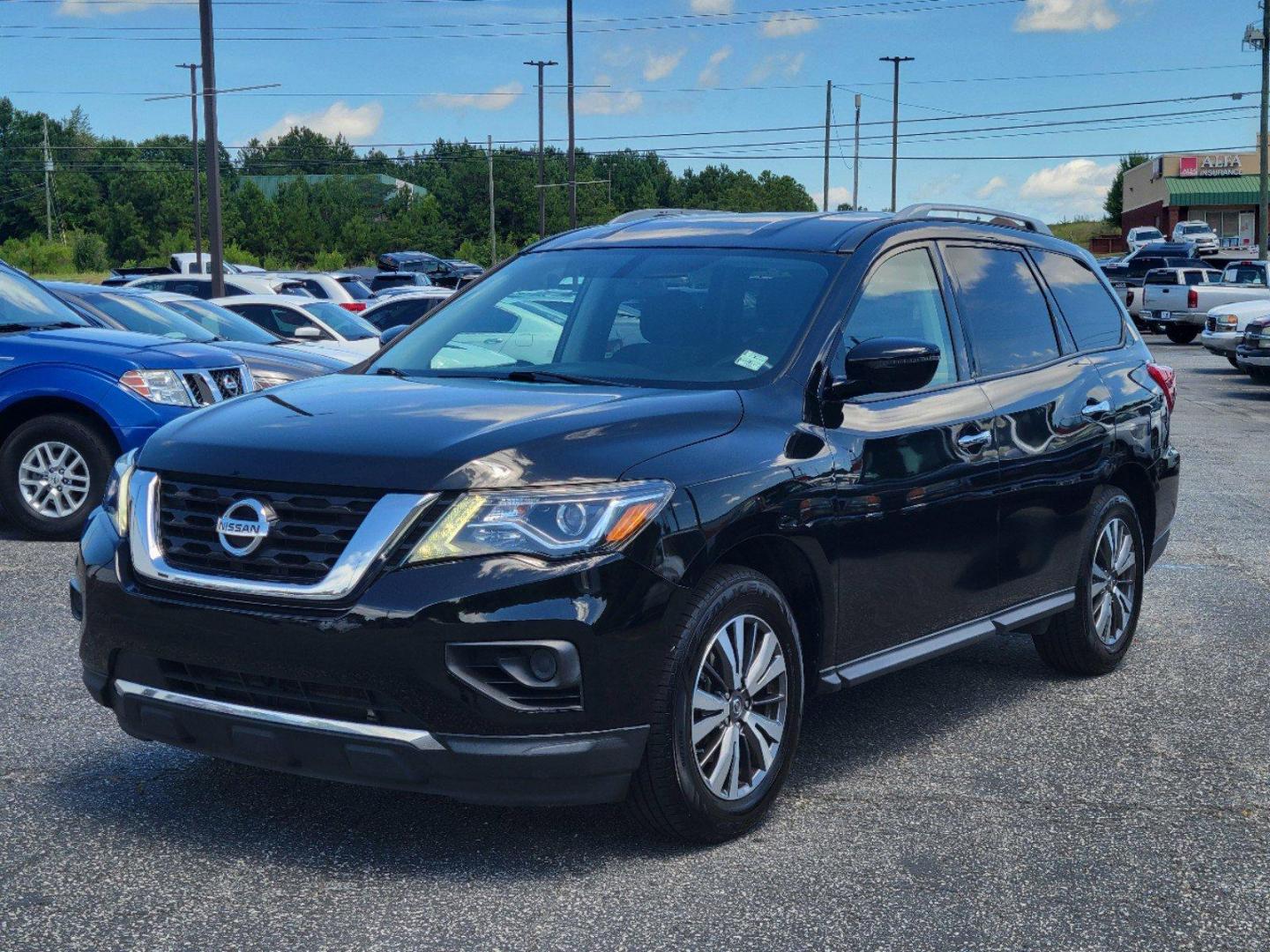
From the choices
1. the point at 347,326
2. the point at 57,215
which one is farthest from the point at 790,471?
the point at 57,215

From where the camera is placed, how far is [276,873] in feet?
13.9

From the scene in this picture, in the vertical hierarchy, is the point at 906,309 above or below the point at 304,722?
above

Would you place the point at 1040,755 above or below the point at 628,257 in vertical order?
below

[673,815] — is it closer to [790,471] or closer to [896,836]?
[896,836]

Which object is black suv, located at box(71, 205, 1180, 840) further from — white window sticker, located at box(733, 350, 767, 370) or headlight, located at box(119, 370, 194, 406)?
headlight, located at box(119, 370, 194, 406)

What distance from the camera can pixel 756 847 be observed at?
178 inches

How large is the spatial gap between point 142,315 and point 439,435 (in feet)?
33.9

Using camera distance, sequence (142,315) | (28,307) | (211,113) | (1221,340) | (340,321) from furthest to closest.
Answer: (211,113) → (1221,340) → (340,321) → (142,315) → (28,307)

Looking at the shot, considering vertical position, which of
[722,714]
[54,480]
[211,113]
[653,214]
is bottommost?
[54,480]

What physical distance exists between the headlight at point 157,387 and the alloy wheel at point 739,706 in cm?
624

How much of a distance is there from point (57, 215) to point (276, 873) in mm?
133898

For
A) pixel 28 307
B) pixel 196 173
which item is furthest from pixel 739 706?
pixel 196 173

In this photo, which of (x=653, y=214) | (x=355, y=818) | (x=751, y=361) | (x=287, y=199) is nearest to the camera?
(x=355, y=818)

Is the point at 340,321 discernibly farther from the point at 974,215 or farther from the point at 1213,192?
the point at 1213,192
